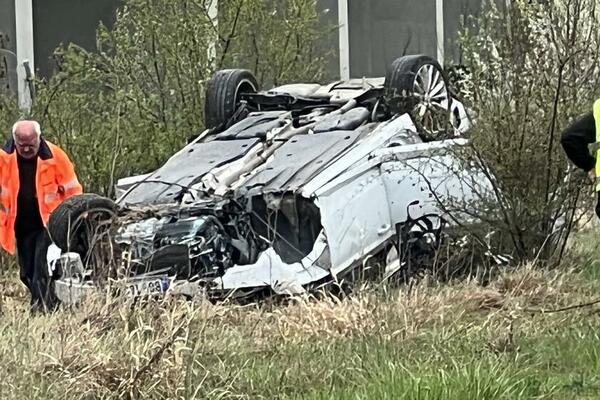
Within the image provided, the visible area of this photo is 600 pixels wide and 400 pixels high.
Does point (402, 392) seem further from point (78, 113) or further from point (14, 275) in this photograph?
point (78, 113)

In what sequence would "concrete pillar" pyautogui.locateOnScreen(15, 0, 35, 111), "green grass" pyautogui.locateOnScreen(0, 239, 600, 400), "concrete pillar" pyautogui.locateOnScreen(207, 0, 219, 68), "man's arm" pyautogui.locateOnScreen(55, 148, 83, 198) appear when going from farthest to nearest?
"concrete pillar" pyautogui.locateOnScreen(15, 0, 35, 111) → "concrete pillar" pyautogui.locateOnScreen(207, 0, 219, 68) → "man's arm" pyautogui.locateOnScreen(55, 148, 83, 198) → "green grass" pyautogui.locateOnScreen(0, 239, 600, 400)

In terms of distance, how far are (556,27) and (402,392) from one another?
461 cm

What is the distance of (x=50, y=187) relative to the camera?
8789 mm

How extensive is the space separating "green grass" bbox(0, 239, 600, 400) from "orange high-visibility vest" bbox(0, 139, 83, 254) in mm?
1004

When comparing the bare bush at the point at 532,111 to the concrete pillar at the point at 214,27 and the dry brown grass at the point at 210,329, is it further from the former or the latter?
the concrete pillar at the point at 214,27

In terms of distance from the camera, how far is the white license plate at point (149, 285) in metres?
7.08

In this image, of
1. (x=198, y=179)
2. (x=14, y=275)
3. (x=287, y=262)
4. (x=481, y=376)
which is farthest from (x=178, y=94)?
(x=481, y=376)

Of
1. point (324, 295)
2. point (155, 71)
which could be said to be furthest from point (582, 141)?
point (155, 71)

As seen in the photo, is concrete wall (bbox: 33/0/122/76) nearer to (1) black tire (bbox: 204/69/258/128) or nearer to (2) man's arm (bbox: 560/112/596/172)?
(1) black tire (bbox: 204/69/258/128)

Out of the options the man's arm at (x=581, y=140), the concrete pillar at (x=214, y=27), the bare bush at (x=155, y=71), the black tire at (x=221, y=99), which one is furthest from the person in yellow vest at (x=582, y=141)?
the concrete pillar at (x=214, y=27)

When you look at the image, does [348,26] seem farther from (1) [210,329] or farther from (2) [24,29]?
(1) [210,329]

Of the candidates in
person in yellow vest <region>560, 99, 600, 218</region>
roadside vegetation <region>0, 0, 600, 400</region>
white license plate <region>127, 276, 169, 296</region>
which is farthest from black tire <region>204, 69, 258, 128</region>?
person in yellow vest <region>560, 99, 600, 218</region>

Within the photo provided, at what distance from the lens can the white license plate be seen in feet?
23.2

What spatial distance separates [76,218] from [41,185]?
933 millimetres
